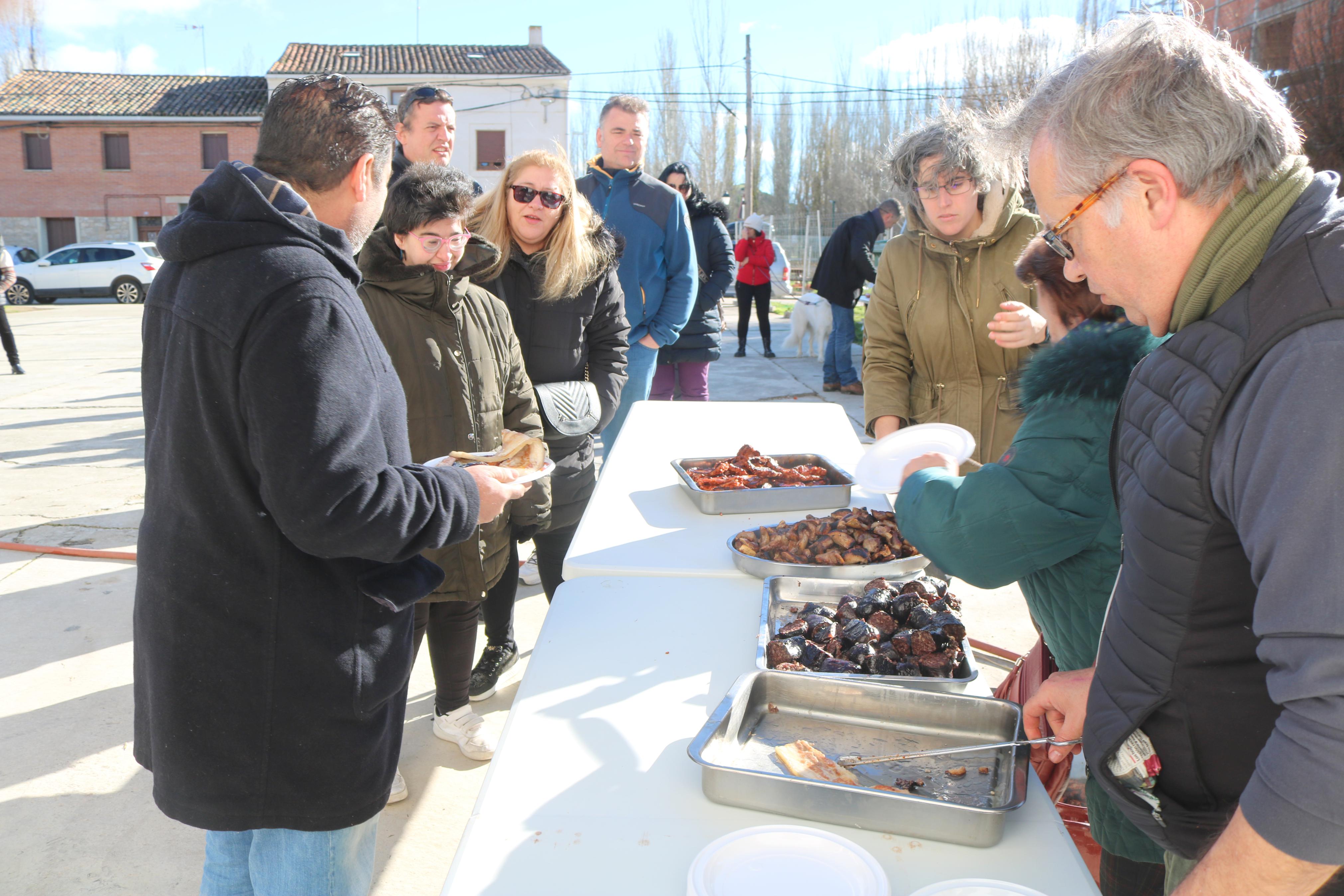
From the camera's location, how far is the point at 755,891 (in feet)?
3.51

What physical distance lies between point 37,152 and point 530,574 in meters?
37.7

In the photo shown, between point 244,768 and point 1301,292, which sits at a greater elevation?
point 1301,292

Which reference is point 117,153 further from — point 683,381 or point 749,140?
point 683,381

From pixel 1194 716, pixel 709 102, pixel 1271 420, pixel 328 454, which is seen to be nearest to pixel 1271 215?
pixel 1271 420

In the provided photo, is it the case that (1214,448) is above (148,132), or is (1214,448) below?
below

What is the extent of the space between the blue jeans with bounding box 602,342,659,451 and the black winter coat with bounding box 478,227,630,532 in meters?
0.88

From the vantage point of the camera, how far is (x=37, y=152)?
32.7 metres

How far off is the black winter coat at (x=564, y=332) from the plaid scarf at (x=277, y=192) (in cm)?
169

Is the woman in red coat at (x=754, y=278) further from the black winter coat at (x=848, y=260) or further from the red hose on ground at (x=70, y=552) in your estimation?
the red hose on ground at (x=70, y=552)

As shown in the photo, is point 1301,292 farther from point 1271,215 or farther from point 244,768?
point 244,768

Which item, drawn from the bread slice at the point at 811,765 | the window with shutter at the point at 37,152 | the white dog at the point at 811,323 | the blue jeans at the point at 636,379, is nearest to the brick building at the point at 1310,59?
the white dog at the point at 811,323

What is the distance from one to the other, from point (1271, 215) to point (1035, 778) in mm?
840

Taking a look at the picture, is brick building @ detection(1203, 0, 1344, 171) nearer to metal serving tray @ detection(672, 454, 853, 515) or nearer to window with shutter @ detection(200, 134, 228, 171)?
metal serving tray @ detection(672, 454, 853, 515)

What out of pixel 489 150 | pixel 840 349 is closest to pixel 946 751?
pixel 840 349
